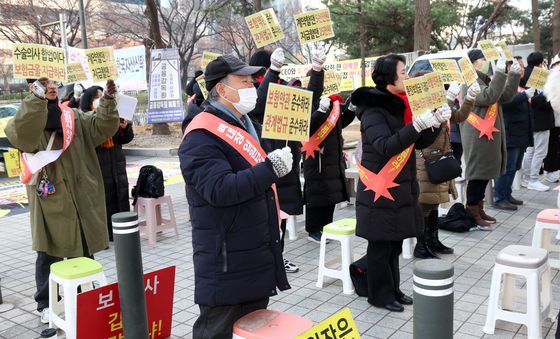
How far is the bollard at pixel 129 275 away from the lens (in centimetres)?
309

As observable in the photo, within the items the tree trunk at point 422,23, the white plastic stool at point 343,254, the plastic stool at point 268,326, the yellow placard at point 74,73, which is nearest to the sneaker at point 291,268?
the white plastic stool at point 343,254

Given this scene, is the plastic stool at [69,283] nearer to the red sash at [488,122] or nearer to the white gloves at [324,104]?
the white gloves at [324,104]

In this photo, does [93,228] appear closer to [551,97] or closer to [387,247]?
[387,247]

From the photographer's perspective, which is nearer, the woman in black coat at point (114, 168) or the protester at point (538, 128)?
the woman in black coat at point (114, 168)

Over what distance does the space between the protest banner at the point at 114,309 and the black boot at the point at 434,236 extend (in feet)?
9.80

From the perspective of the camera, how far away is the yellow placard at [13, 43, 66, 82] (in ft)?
11.9

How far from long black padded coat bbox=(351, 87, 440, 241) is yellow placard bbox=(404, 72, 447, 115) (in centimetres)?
24

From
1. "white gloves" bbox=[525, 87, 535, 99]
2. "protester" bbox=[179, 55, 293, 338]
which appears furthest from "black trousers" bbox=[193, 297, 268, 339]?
"white gloves" bbox=[525, 87, 535, 99]

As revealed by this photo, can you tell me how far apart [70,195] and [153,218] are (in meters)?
2.57

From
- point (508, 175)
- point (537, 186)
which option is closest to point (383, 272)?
point (508, 175)

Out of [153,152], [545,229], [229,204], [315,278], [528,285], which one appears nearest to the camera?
[229,204]

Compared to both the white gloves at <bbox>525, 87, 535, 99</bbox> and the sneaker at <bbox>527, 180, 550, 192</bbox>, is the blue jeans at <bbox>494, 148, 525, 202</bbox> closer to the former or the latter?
the white gloves at <bbox>525, 87, 535, 99</bbox>

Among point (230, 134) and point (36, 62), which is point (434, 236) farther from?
point (36, 62)

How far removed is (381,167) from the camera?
12.9 ft
